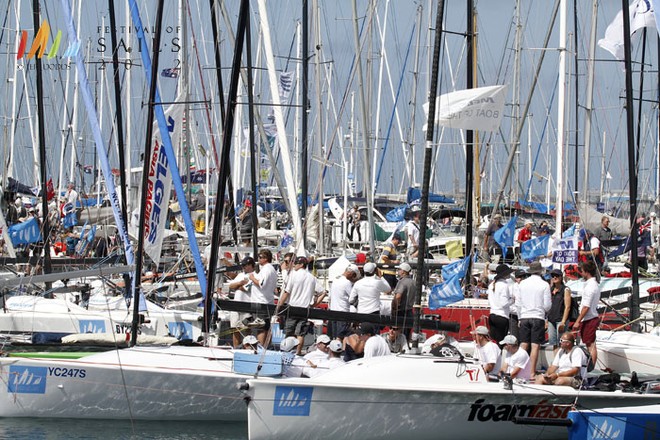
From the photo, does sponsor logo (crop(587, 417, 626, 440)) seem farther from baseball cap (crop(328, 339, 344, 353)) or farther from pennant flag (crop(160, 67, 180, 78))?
pennant flag (crop(160, 67, 180, 78))

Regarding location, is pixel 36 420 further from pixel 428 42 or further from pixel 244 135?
pixel 428 42

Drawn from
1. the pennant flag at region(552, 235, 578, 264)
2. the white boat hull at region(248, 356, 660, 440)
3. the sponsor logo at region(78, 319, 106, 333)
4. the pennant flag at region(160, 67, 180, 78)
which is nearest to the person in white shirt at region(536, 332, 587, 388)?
the white boat hull at region(248, 356, 660, 440)

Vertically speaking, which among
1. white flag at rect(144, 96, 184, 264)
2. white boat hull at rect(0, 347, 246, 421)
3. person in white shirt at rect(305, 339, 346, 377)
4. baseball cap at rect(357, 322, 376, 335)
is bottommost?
white boat hull at rect(0, 347, 246, 421)

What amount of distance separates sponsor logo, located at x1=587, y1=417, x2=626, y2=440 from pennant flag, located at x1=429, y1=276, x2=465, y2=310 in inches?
142

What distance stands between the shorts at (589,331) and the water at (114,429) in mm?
4606

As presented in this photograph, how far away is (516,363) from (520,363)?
0.05m

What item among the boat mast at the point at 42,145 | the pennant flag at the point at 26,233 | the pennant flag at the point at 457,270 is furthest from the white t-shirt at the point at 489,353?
the pennant flag at the point at 26,233

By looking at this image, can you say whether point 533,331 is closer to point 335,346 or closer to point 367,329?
point 367,329

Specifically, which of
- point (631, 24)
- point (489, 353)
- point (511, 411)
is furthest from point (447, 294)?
point (631, 24)

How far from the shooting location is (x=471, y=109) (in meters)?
16.8

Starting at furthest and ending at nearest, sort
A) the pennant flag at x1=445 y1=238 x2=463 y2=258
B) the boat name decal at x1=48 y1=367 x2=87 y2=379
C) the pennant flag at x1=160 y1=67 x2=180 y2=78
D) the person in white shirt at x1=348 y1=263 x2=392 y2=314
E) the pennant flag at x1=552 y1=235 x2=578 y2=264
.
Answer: the pennant flag at x1=160 y1=67 x2=180 y2=78 → the pennant flag at x1=445 y1=238 x2=463 y2=258 → the pennant flag at x1=552 y1=235 x2=578 y2=264 → the person in white shirt at x1=348 y1=263 x2=392 y2=314 → the boat name decal at x1=48 y1=367 x2=87 y2=379

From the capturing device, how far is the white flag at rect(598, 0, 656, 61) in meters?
19.8

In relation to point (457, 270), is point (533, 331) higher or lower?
lower

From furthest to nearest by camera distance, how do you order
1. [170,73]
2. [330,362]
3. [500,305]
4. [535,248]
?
[170,73], [535,248], [500,305], [330,362]
